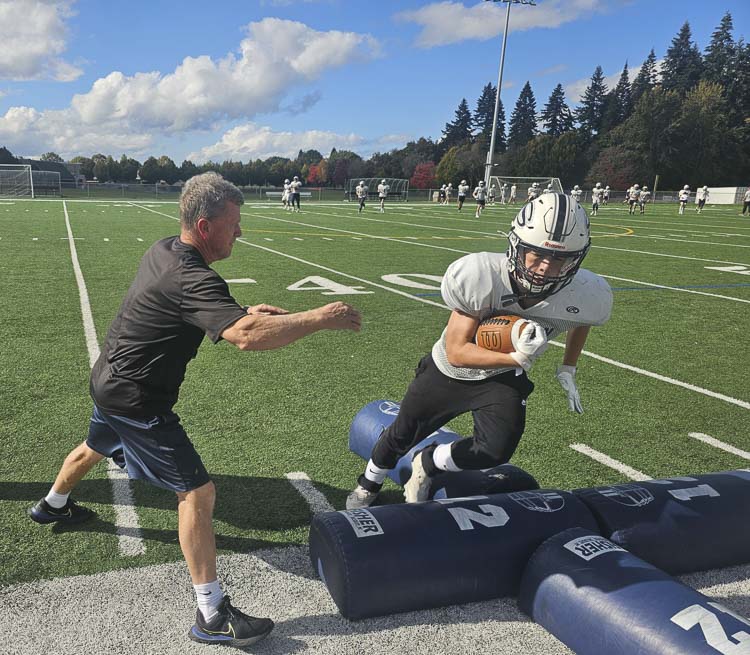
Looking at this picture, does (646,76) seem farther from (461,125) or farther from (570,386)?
(570,386)

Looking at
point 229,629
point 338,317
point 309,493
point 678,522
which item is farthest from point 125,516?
point 678,522

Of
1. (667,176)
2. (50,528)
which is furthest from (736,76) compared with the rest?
(50,528)

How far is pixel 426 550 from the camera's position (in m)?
2.71

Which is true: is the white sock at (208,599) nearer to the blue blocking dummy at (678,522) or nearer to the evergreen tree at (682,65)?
the blue blocking dummy at (678,522)

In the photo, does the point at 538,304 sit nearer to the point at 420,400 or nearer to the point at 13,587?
the point at 420,400

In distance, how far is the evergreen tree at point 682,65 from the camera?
9188 centimetres

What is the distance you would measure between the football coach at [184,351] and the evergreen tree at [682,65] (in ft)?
344

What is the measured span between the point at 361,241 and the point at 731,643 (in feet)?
53.7

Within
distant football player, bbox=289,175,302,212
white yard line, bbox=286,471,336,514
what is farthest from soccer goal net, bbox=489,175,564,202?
white yard line, bbox=286,471,336,514

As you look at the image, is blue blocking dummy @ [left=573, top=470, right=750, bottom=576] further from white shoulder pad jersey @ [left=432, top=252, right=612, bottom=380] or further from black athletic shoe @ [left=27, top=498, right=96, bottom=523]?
black athletic shoe @ [left=27, top=498, right=96, bottom=523]

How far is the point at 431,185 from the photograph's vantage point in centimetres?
9462

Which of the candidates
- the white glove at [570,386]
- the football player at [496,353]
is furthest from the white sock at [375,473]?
the white glove at [570,386]

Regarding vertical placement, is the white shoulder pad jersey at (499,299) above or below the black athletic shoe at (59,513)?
above

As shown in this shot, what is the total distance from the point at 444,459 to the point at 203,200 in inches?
69.9
